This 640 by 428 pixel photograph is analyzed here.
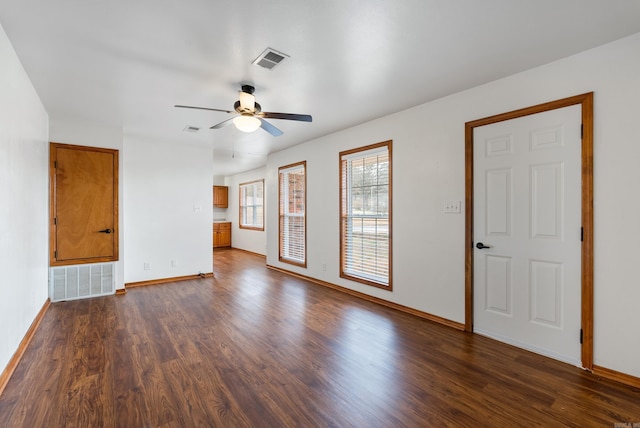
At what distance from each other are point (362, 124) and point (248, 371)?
3403 mm

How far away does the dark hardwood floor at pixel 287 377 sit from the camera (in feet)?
5.99

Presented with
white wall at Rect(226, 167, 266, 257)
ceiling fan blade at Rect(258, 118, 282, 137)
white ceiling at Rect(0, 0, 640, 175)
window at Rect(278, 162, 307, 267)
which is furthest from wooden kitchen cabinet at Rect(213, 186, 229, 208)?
ceiling fan blade at Rect(258, 118, 282, 137)

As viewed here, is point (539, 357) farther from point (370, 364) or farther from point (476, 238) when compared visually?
point (370, 364)

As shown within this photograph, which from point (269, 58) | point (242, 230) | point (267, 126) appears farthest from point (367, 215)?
point (242, 230)

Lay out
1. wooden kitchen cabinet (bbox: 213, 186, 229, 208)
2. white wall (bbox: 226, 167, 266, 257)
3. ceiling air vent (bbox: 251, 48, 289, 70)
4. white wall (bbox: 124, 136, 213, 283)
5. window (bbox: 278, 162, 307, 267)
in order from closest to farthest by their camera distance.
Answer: ceiling air vent (bbox: 251, 48, 289, 70)
white wall (bbox: 124, 136, 213, 283)
window (bbox: 278, 162, 307, 267)
white wall (bbox: 226, 167, 266, 257)
wooden kitchen cabinet (bbox: 213, 186, 229, 208)

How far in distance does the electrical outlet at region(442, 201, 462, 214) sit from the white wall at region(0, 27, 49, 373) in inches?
151

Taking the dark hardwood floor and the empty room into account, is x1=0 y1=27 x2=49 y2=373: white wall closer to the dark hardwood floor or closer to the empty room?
the empty room

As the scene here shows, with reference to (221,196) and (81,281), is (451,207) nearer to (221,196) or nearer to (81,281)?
(81,281)

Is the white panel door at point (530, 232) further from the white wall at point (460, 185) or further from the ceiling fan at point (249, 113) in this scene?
the ceiling fan at point (249, 113)

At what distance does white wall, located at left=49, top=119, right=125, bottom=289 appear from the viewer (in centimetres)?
412

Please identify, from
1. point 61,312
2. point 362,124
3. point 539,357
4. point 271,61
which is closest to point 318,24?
point 271,61

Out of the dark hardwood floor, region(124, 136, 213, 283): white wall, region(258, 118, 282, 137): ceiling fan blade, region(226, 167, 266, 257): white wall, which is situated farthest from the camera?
region(226, 167, 266, 257): white wall

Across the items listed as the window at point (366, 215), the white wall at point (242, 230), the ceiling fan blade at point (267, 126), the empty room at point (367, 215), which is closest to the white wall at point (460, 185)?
the empty room at point (367, 215)

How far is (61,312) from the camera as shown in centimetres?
369
